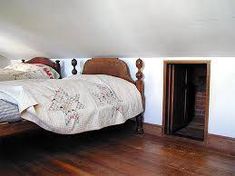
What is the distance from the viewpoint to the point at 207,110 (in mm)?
2816

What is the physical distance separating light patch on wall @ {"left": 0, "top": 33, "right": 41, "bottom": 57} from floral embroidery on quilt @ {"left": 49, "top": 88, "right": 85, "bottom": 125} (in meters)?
2.30

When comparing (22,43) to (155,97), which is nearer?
(155,97)

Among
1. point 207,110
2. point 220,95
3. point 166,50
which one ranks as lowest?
point 207,110

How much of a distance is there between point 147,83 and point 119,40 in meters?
0.65

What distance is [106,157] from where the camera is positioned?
2.52 metres

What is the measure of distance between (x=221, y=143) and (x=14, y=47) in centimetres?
368

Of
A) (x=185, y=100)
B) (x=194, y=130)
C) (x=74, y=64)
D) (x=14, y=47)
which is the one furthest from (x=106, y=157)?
(x=14, y=47)

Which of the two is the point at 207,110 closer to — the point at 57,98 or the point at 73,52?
the point at 57,98

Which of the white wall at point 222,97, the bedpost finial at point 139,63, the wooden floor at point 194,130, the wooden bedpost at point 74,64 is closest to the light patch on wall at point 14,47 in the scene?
the wooden bedpost at point 74,64

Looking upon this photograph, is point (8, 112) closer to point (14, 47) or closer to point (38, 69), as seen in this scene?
point (38, 69)

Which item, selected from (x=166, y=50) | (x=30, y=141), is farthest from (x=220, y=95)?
(x=30, y=141)

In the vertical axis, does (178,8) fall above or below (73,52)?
above

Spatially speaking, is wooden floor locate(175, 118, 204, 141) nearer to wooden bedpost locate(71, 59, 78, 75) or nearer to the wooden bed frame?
the wooden bed frame

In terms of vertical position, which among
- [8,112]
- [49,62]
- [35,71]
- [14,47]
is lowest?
[8,112]
